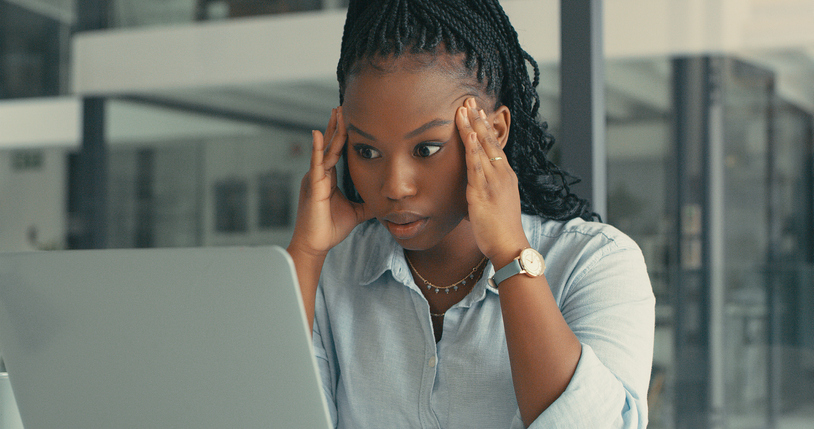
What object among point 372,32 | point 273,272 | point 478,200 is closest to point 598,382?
point 478,200

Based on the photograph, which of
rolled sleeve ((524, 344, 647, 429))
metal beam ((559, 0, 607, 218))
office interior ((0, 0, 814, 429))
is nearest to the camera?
rolled sleeve ((524, 344, 647, 429))

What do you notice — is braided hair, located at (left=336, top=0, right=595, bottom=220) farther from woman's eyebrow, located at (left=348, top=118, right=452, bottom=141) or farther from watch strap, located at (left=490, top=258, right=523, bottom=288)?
watch strap, located at (left=490, top=258, right=523, bottom=288)

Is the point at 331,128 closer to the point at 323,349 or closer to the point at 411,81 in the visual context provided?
the point at 411,81

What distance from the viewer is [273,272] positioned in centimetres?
50

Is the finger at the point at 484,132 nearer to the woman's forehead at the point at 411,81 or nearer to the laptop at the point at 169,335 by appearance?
the woman's forehead at the point at 411,81

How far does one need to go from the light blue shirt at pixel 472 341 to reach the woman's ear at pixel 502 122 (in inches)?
5.3

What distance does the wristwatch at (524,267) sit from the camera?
736mm

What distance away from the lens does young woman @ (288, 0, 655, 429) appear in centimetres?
74

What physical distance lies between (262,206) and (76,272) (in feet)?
10.0

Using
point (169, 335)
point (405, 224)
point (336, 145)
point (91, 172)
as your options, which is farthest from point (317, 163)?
point (91, 172)

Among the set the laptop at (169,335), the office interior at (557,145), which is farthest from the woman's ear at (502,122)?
the laptop at (169,335)

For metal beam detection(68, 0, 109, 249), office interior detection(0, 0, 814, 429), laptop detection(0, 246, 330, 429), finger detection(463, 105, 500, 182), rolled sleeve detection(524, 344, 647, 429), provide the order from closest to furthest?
1. laptop detection(0, 246, 330, 429)
2. rolled sleeve detection(524, 344, 647, 429)
3. finger detection(463, 105, 500, 182)
4. office interior detection(0, 0, 814, 429)
5. metal beam detection(68, 0, 109, 249)

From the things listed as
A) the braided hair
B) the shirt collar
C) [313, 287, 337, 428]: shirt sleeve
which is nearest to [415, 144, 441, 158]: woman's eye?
the braided hair

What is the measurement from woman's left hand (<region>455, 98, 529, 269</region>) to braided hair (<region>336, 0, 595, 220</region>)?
86mm
